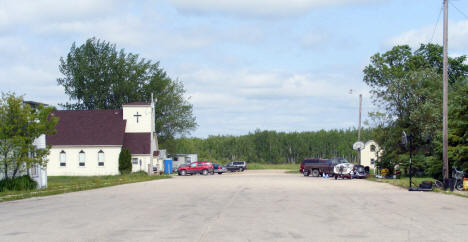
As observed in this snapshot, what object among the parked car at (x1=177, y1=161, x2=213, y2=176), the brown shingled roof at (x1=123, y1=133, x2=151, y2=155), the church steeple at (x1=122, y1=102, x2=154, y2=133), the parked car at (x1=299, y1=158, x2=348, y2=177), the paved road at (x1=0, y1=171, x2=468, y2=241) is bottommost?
the parked car at (x1=177, y1=161, x2=213, y2=176)

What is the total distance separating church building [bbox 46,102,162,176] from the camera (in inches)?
2591

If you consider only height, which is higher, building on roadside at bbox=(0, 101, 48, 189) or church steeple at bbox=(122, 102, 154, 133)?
church steeple at bbox=(122, 102, 154, 133)

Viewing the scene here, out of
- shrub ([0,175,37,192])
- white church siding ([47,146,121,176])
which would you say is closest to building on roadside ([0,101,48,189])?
shrub ([0,175,37,192])

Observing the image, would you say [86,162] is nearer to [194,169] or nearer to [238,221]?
[194,169]

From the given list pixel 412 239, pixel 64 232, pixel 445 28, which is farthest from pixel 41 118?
pixel 412 239

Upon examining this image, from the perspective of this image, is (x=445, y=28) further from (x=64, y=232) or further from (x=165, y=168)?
(x=165, y=168)

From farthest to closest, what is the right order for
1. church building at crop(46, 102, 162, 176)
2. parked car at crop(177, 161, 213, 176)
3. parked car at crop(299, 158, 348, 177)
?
parked car at crop(177, 161, 213, 176)
church building at crop(46, 102, 162, 176)
parked car at crop(299, 158, 348, 177)

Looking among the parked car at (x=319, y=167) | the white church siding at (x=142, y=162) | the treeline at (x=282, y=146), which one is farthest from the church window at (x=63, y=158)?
the treeline at (x=282, y=146)

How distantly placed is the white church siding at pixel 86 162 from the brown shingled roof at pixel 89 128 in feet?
2.40

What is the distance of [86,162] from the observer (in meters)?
66.2

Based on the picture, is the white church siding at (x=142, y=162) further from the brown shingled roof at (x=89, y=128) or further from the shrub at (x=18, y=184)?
the shrub at (x=18, y=184)

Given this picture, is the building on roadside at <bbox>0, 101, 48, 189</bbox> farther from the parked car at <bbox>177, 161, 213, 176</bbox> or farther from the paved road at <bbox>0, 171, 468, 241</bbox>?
the parked car at <bbox>177, 161, 213, 176</bbox>

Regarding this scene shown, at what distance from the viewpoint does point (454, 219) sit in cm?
1495

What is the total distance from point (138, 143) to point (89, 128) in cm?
633
